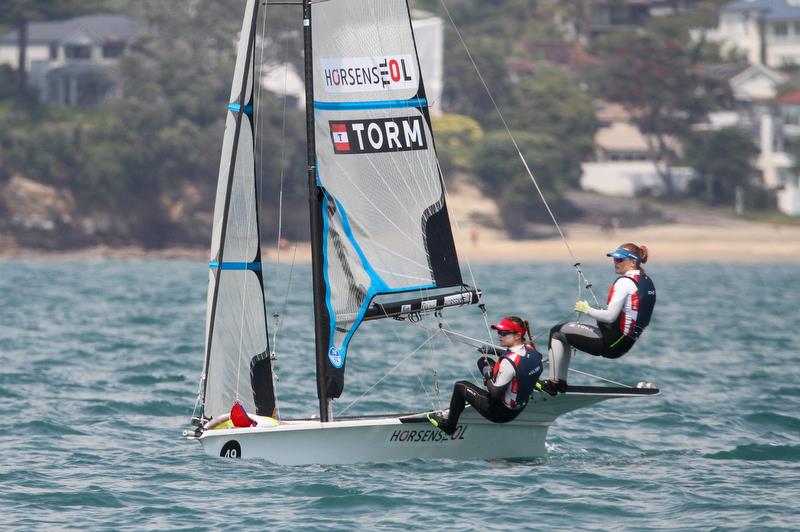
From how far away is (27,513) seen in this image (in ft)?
39.9

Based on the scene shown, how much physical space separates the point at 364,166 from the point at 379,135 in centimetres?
38

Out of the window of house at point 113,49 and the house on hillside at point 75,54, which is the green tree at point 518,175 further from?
the window of house at point 113,49

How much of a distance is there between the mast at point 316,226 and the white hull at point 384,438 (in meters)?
0.34

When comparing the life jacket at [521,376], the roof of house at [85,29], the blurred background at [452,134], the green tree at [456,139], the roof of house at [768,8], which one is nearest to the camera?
the life jacket at [521,376]

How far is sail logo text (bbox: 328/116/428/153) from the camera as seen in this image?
45.2 ft

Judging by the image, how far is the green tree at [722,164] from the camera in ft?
258

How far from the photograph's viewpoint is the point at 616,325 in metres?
13.6

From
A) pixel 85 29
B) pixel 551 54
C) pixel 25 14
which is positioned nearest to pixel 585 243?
pixel 551 54

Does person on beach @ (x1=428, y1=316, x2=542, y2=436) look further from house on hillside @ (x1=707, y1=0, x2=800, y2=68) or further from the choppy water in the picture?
house on hillside @ (x1=707, y1=0, x2=800, y2=68)

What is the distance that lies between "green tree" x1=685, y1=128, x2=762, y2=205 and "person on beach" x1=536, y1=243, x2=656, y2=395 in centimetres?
6689

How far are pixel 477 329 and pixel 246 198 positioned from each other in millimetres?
19783

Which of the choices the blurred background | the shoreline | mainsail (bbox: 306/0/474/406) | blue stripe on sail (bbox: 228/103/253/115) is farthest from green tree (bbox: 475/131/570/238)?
blue stripe on sail (bbox: 228/103/253/115)

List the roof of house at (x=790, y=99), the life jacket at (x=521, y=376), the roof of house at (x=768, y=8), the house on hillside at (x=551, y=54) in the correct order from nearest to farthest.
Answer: the life jacket at (x=521, y=376), the roof of house at (x=790, y=99), the house on hillside at (x=551, y=54), the roof of house at (x=768, y=8)

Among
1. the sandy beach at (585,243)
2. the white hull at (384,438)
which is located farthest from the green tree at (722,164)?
the white hull at (384,438)
